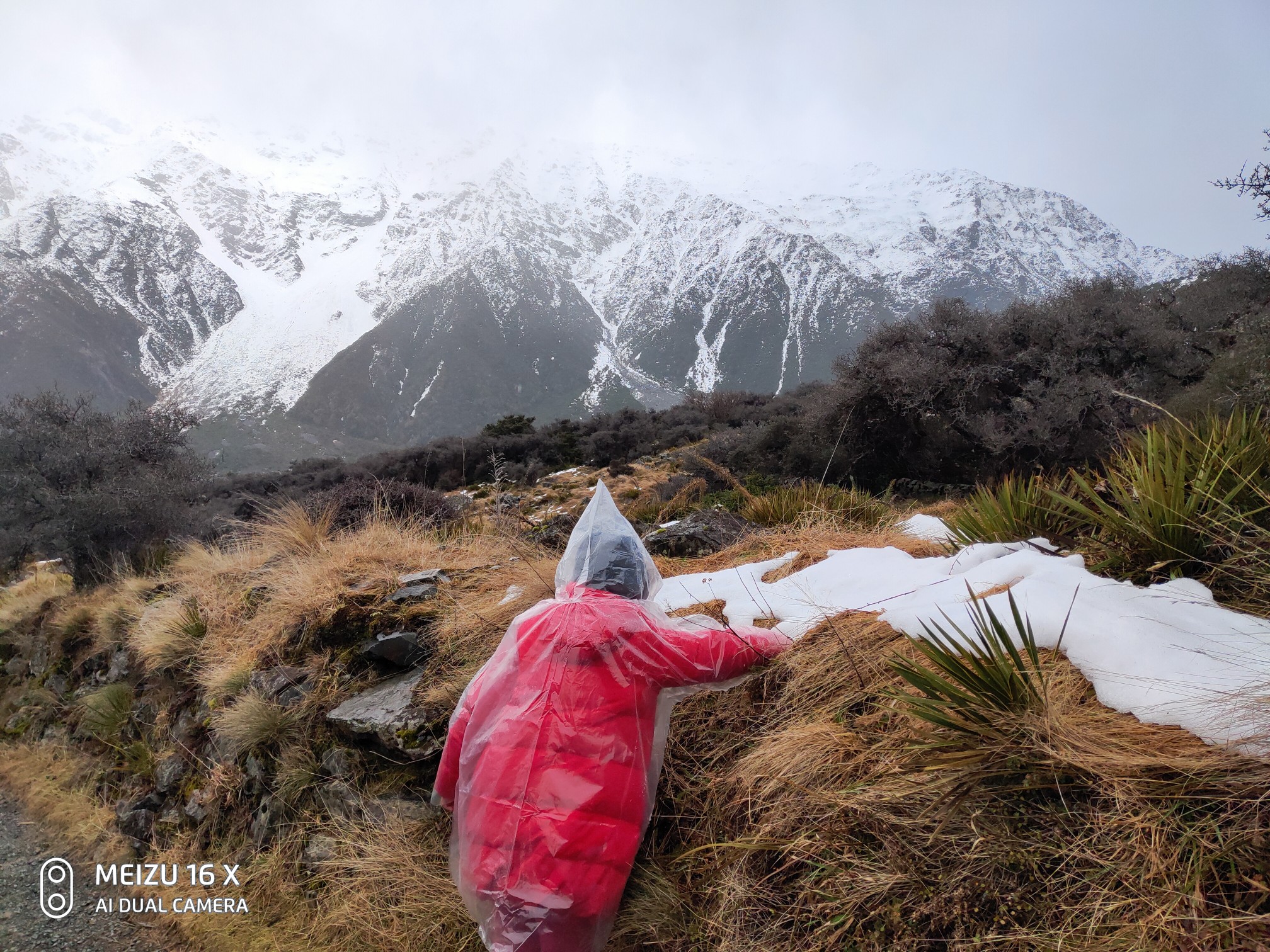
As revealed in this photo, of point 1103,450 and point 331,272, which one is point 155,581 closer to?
point 1103,450

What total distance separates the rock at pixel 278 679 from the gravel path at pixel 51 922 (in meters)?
1.38

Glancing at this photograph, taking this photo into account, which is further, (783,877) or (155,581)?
(155,581)

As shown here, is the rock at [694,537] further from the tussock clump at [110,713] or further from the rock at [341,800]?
the tussock clump at [110,713]

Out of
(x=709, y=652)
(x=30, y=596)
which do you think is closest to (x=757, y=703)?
(x=709, y=652)

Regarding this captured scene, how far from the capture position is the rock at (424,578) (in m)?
4.41

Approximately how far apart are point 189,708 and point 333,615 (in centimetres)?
161

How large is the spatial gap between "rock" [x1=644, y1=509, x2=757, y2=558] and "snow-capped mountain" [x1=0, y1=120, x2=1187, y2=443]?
9191 centimetres

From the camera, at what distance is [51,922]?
370cm

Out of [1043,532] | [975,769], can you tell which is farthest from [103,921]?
[1043,532]

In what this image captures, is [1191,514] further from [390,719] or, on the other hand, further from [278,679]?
[278,679]

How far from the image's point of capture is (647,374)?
123 meters

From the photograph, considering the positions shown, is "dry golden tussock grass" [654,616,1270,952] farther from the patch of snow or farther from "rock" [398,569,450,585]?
"rock" [398,569,450,585]

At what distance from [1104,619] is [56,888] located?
6.32 m

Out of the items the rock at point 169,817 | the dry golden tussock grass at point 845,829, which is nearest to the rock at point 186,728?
the rock at point 169,817
